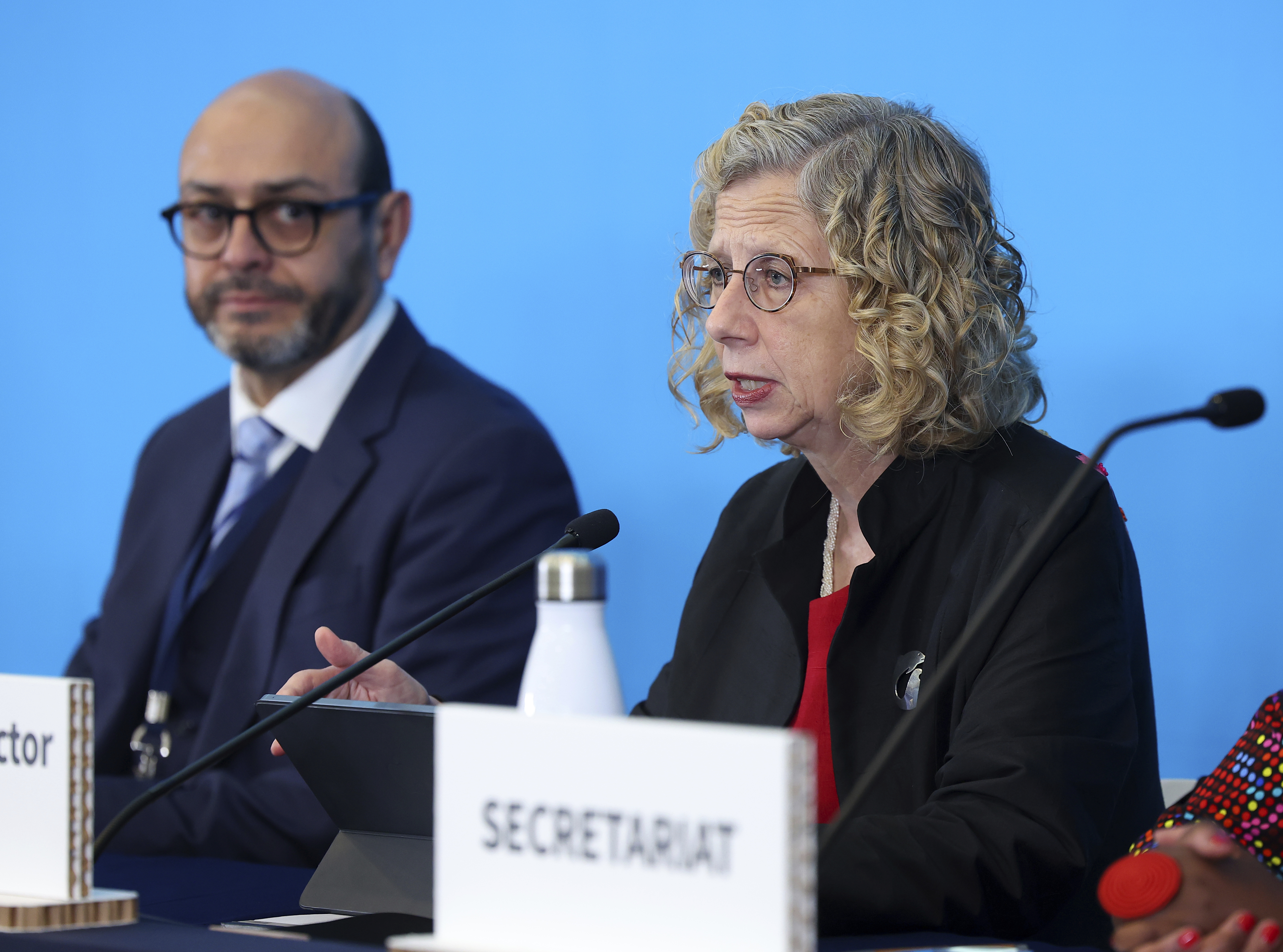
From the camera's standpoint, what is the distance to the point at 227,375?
2814mm

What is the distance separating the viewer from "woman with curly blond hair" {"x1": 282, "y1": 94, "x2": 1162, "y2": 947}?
129 centimetres

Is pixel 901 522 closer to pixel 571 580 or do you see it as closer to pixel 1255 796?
pixel 1255 796

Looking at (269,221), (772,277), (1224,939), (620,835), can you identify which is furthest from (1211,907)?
(269,221)

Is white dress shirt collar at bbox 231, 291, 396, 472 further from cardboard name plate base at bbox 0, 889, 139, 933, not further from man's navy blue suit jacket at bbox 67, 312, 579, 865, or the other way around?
cardboard name plate base at bbox 0, 889, 139, 933

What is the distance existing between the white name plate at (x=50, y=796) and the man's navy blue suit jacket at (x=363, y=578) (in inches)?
37.0

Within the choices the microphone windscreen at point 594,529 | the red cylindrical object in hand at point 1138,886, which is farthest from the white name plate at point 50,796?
the red cylindrical object in hand at point 1138,886

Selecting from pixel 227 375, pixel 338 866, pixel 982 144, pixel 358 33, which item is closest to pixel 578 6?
pixel 358 33

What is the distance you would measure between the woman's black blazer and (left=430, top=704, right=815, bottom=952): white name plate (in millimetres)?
337

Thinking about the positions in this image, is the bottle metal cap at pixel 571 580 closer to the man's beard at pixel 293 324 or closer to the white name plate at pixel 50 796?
the white name plate at pixel 50 796

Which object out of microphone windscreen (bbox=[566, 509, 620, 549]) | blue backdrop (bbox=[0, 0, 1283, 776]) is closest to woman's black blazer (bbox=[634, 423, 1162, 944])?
microphone windscreen (bbox=[566, 509, 620, 549])

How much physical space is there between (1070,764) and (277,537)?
4.70 ft

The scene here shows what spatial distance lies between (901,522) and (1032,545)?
2.21 ft

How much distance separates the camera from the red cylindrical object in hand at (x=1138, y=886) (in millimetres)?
849

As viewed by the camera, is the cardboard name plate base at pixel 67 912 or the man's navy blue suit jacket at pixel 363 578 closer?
the cardboard name plate base at pixel 67 912
